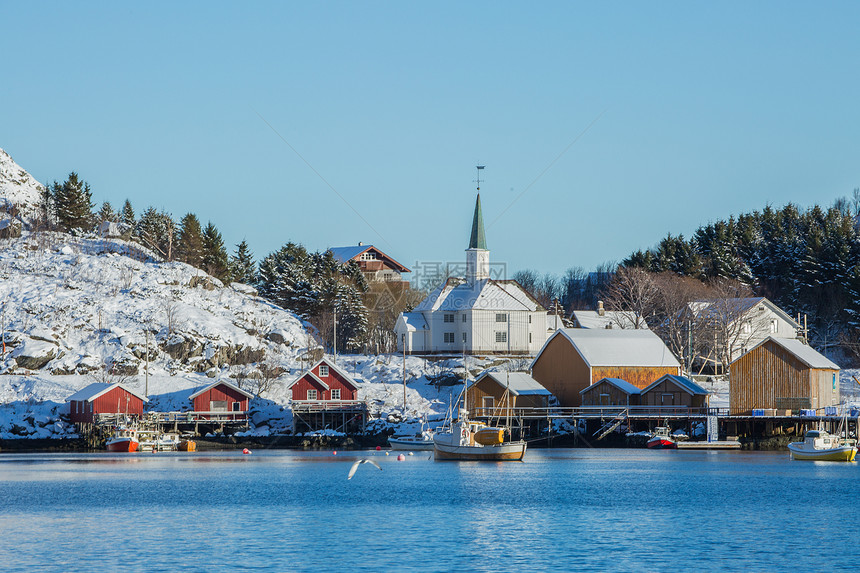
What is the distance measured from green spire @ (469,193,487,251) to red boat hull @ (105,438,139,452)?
121 feet

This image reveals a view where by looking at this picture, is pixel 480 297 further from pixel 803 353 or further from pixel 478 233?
pixel 803 353

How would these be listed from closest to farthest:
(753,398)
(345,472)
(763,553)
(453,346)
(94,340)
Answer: (763,553), (345,472), (753,398), (94,340), (453,346)

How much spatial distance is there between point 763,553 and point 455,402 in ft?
176

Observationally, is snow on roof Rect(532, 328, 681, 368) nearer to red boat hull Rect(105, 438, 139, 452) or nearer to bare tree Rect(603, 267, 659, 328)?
bare tree Rect(603, 267, 659, 328)

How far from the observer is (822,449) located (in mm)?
66875

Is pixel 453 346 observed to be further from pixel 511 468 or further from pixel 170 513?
pixel 170 513

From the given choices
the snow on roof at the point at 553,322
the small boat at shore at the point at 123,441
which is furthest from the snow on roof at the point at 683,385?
the small boat at shore at the point at 123,441

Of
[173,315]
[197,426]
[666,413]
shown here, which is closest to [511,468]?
[666,413]

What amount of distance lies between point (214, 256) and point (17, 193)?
26.6m

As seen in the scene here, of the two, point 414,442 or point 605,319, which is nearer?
point 414,442

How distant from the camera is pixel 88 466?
65.0m

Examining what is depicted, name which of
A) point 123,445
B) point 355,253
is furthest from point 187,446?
point 355,253

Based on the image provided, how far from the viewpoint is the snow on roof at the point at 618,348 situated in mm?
83250

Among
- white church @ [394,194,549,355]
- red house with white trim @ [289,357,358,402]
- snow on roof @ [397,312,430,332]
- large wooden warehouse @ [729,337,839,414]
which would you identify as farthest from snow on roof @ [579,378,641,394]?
snow on roof @ [397,312,430,332]
